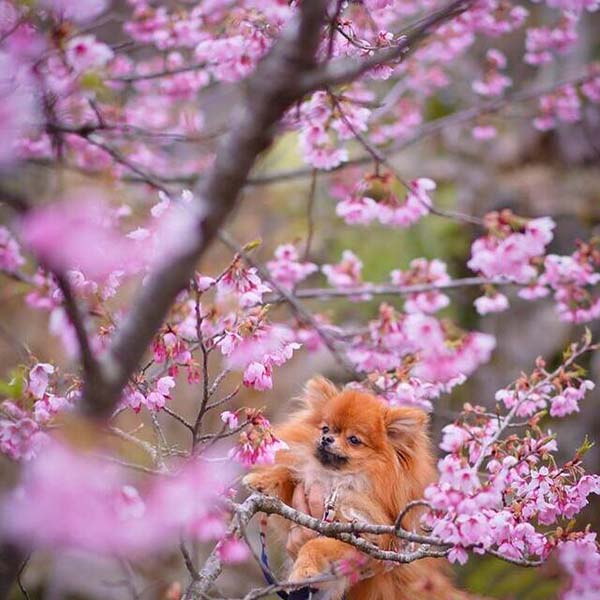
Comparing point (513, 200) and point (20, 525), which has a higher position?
point (20, 525)

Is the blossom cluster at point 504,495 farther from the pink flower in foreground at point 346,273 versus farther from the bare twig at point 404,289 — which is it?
the pink flower in foreground at point 346,273

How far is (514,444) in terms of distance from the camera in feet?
8.84

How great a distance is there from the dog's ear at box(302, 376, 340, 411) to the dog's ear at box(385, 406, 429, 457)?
0.84 feet

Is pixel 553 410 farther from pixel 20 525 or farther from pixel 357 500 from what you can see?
pixel 20 525

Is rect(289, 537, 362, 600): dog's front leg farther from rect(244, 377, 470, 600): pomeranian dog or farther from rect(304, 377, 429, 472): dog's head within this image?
rect(304, 377, 429, 472): dog's head

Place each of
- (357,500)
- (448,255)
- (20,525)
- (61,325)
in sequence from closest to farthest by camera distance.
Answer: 1. (20,525)
2. (61,325)
3. (357,500)
4. (448,255)

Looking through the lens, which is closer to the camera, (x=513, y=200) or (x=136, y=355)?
(x=136, y=355)

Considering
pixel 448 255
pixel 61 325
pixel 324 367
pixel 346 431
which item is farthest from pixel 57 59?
pixel 448 255

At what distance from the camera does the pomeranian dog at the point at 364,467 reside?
3.12 meters

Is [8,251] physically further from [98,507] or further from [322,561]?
[98,507]

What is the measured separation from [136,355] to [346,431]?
190cm

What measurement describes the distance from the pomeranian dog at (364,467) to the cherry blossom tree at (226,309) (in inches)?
4.4

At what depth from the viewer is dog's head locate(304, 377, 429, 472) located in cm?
324

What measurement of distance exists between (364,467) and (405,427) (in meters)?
0.21
